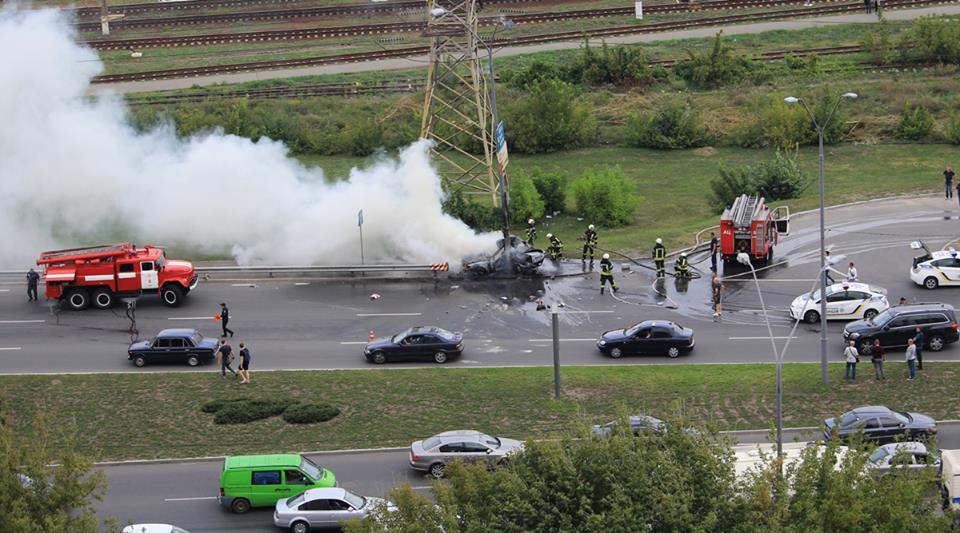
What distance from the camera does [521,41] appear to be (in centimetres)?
8512

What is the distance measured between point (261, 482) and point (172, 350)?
10601mm

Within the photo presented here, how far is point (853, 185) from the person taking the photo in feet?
194

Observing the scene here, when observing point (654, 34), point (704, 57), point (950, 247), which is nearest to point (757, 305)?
point (950, 247)

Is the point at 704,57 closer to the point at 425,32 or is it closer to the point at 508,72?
the point at 508,72

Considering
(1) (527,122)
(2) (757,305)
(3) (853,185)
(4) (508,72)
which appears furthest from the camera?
(4) (508,72)

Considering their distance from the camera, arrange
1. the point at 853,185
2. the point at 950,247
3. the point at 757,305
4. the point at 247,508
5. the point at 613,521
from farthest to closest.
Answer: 1. the point at 853,185
2. the point at 950,247
3. the point at 757,305
4. the point at 247,508
5. the point at 613,521

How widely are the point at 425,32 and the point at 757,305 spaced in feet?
56.5

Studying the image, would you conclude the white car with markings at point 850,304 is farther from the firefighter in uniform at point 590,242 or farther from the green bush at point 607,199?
the green bush at point 607,199

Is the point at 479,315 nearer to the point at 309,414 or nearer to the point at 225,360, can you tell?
the point at 225,360

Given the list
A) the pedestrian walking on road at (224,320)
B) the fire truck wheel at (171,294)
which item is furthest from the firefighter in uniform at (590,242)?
the fire truck wheel at (171,294)

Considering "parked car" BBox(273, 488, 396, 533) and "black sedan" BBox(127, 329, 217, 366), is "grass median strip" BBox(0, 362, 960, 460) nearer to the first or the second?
"black sedan" BBox(127, 329, 217, 366)

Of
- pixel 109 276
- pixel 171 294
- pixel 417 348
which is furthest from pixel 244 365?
pixel 109 276

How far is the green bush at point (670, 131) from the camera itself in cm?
6925

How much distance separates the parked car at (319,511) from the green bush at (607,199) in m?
28.8
